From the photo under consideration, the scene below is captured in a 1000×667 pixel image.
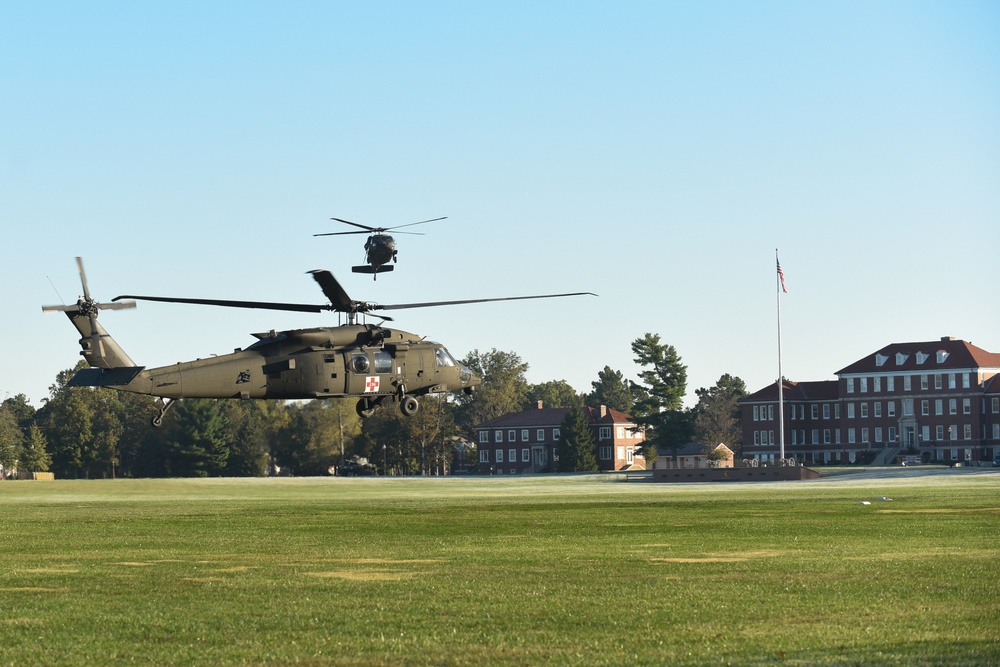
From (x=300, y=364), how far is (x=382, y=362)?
306 centimetres

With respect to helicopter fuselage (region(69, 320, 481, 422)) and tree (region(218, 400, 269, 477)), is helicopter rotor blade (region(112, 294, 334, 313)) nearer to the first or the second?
helicopter fuselage (region(69, 320, 481, 422))

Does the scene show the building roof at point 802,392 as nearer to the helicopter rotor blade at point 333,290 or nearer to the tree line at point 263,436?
the tree line at point 263,436

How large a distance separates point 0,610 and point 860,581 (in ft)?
44.1

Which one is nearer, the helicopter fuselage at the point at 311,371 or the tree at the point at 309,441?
the helicopter fuselage at the point at 311,371

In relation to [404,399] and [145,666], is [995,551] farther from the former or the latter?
[404,399]

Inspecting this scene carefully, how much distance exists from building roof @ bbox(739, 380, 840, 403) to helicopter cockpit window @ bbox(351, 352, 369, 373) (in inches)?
5741

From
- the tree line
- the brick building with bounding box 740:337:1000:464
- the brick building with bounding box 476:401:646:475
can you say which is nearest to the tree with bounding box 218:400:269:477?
the tree line

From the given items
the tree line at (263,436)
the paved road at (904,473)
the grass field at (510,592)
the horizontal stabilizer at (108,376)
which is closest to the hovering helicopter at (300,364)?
the horizontal stabilizer at (108,376)

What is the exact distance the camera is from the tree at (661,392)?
17538 cm

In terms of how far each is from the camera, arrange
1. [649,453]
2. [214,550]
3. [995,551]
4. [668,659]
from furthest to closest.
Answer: [649,453] → [214,550] → [995,551] → [668,659]

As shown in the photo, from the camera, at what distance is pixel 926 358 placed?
18425 cm

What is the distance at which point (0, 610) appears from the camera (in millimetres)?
20812

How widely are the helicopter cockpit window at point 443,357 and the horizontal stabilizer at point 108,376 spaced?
34.6 ft

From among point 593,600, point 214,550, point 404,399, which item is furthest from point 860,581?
point 404,399
